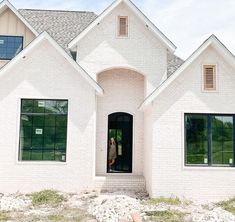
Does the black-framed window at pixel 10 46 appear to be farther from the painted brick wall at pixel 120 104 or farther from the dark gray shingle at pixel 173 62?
the dark gray shingle at pixel 173 62

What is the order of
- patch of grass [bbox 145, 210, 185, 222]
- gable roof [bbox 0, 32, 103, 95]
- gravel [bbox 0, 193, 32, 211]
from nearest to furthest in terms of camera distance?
patch of grass [bbox 145, 210, 185, 222] < gravel [bbox 0, 193, 32, 211] < gable roof [bbox 0, 32, 103, 95]

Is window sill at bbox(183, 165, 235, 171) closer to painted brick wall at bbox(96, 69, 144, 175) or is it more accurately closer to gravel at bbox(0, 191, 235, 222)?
gravel at bbox(0, 191, 235, 222)

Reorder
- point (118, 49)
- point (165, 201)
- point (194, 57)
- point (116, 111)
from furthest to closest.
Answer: point (116, 111) < point (118, 49) < point (194, 57) < point (165, 201)

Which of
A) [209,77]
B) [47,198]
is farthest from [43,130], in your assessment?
[209,77]

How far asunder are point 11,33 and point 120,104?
6.42 meters

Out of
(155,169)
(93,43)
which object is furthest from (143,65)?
(155,169)

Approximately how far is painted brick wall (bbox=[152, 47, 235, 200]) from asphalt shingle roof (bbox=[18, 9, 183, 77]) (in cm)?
405

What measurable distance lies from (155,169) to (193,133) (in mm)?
2023

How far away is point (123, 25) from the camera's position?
14.2 m

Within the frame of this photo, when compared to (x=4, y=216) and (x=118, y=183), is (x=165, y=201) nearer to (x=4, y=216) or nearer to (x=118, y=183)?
(x=118, y=183)

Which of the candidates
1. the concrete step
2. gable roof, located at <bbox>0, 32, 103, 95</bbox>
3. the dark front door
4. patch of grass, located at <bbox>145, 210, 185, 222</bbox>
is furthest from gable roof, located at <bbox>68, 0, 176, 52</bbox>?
patch of grass, located at <bbox>145, 210, 185, 222</bbox>

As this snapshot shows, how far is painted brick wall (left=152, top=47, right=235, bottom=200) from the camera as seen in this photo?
37.2 ft

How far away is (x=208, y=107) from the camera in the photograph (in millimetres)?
11672

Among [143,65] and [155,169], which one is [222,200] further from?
[143,65]
